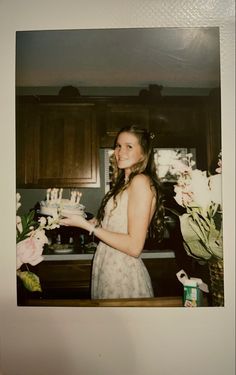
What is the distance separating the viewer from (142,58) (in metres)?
0.80

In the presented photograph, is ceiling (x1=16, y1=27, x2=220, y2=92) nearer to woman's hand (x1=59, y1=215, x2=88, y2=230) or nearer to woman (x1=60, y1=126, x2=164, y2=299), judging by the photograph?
woman (x1=60, y1=126, x2=164, y2=299)

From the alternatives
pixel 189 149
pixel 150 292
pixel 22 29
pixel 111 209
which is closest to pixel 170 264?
pixel 150 292

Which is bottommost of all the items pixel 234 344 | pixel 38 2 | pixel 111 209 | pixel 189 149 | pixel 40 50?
pixel 234 344

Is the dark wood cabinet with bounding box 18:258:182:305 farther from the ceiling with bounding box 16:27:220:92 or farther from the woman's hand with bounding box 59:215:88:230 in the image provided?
the ceiling with bounding box 16:27:220:92

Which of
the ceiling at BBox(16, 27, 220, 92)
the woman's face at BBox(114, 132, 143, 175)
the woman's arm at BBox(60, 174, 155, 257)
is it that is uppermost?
the ceiling at BBox(16, 27, 220, 92)

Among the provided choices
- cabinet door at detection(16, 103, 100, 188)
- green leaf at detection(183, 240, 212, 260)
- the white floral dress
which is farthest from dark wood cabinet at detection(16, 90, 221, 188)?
green leaf at detection(183, 240, 212, 260)

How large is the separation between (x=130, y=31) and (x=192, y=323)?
87 cm

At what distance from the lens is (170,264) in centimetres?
79

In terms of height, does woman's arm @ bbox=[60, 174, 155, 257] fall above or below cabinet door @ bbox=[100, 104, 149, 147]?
below

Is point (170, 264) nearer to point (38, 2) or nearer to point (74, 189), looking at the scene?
point (74, 189)

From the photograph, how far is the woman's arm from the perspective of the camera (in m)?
0.79

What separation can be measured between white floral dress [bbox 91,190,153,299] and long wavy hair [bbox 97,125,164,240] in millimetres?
23

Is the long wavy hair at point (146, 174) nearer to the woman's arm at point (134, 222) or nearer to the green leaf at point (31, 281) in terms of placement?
the woman's arm at point (134, 222)

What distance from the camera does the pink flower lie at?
0.81 metres
